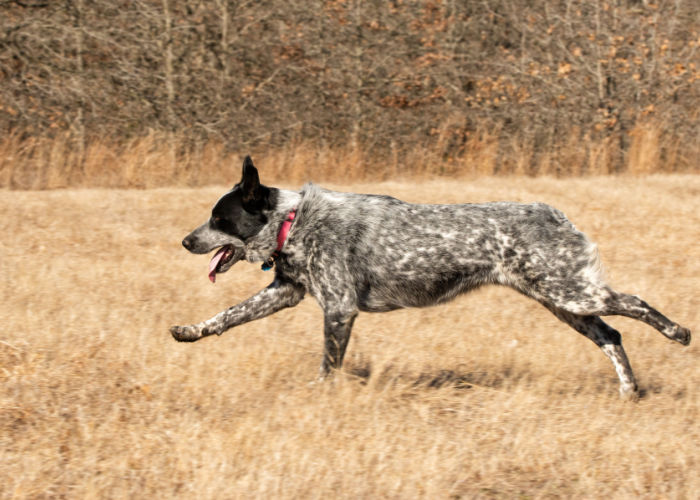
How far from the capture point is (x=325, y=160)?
1512 centimetres

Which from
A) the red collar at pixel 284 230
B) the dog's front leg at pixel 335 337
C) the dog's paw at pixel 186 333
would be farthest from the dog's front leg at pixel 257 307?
the dog's front leg at pixel 335 337

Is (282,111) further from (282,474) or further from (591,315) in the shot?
(282,474)

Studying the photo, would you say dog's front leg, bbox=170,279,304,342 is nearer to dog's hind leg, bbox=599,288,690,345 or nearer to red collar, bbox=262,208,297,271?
red collar, bbox=262,208,297,271

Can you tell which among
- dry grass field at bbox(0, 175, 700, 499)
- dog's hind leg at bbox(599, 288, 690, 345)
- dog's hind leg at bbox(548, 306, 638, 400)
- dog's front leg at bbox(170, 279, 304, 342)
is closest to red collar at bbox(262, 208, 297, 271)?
dog's front leg at bbox(170, 279, 304, 342)

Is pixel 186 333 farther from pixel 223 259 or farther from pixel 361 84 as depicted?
Result: pixel 361 84

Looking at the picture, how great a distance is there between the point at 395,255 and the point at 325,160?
9.30 m

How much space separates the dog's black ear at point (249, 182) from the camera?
581 centimetres

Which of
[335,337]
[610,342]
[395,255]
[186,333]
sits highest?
[395,255]

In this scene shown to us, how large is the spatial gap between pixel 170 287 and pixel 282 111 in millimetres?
8529

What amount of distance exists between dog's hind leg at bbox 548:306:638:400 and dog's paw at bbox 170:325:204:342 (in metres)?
2.36

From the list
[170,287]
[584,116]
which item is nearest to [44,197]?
[170,287]

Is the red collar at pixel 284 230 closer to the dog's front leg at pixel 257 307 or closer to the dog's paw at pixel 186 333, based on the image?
the dog's front leg at pixel 257 307

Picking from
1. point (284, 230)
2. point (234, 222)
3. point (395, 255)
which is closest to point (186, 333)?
point (234, 222)

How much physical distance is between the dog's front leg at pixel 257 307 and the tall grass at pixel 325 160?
7.95m
